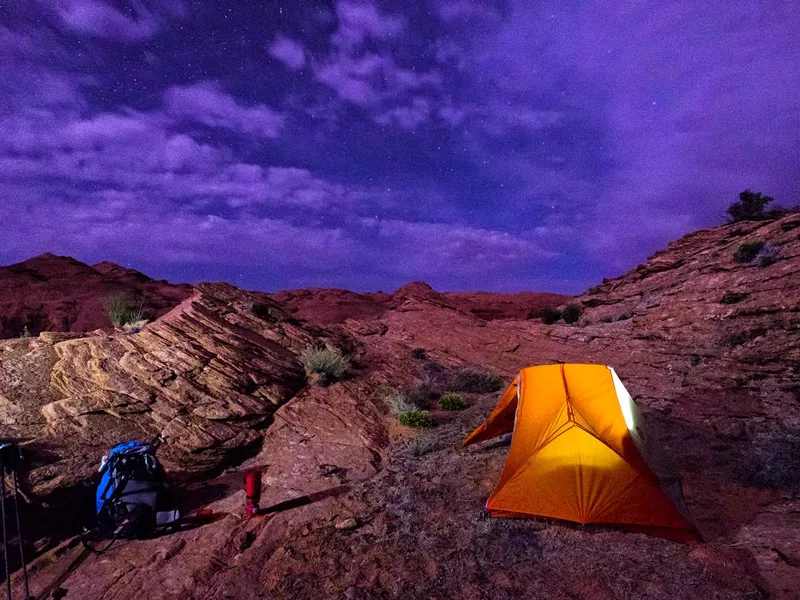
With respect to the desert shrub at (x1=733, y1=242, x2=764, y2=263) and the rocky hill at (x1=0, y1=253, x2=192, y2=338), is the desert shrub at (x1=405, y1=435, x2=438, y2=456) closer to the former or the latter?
the rocky hill at (x1=0, y1=253, x2=192, y2=338)

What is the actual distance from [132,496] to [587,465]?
6821mm

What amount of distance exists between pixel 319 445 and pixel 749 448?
8786 mm

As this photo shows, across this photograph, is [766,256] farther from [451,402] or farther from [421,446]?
[421,446]

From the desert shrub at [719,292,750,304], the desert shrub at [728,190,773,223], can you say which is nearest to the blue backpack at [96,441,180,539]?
the desert shrub at [719,292,750,304]

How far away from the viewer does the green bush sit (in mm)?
10680

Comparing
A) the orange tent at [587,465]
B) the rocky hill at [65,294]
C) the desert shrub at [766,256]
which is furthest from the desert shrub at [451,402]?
the rocky hill at [65,294]

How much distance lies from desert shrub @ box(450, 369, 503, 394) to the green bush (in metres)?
2.97

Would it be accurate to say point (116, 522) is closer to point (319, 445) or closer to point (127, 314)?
point (319, 445)

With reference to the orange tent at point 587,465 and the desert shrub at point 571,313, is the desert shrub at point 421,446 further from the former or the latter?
the desert shrub at point 571,313

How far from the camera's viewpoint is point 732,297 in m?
15.4

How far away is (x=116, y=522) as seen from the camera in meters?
6.25

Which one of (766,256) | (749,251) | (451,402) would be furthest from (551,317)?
(451,402)

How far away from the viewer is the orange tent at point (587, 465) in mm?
5910

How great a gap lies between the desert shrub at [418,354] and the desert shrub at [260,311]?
18.2ft
